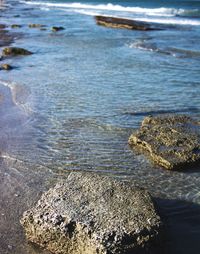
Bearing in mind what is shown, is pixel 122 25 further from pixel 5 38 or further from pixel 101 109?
pixel 101 109

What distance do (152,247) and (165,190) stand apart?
1.88 m

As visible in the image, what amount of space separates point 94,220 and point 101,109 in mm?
5377

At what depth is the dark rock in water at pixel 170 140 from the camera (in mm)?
7082

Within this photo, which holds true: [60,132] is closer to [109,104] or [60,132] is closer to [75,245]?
[109,104]

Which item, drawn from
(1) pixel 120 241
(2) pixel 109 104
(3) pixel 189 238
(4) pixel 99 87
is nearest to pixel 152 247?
(1) pixel 120 241

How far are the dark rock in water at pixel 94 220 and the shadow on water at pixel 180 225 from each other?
411mm

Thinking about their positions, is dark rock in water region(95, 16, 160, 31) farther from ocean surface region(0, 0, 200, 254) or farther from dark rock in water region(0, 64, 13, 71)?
dark rock in water region(0, 64, 13, 71)

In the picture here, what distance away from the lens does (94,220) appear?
472cm

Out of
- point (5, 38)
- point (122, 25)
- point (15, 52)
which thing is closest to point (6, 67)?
point (15, 52)

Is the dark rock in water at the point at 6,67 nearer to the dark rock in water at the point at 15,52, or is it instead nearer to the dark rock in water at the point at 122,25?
the dark rock in water at the point at 15,52

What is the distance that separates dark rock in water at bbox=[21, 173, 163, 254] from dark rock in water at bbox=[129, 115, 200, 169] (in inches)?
72.1

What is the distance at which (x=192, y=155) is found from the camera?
712 cm

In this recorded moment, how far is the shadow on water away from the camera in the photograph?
502 centimetres

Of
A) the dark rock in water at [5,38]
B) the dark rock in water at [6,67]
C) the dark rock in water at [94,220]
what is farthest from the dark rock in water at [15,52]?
the dark rock in water at [94,220]
